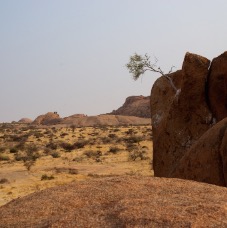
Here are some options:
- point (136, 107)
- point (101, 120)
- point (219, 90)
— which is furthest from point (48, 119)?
point (219, 90)

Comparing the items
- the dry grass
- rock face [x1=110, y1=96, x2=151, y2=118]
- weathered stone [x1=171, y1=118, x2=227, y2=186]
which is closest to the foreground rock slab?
weathered stone [x1=171, y1=118, x2=227, y2=186]

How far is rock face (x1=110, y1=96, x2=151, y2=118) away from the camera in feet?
276

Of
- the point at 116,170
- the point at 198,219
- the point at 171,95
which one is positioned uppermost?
the point at 171,95

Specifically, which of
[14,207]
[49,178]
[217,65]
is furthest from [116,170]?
[14,207]

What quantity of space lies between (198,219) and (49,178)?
1368 centimetres

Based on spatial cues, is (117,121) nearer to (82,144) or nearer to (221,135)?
(82,144)

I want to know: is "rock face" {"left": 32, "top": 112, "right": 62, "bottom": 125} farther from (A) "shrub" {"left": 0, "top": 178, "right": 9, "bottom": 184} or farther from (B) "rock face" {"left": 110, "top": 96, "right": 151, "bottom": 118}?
(A) "shrub" {"left": 0, "top": 178, "right": 9, "bottom": 184}

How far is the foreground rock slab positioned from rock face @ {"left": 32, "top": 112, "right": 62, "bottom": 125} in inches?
3248

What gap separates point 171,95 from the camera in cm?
1286

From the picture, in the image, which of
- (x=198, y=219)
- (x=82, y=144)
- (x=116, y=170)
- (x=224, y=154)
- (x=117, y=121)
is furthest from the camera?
(x=117, y=121)

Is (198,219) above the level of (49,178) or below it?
above

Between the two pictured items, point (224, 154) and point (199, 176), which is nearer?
point (224, 154)

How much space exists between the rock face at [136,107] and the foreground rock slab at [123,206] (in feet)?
250

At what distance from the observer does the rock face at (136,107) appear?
84006 millimetres
